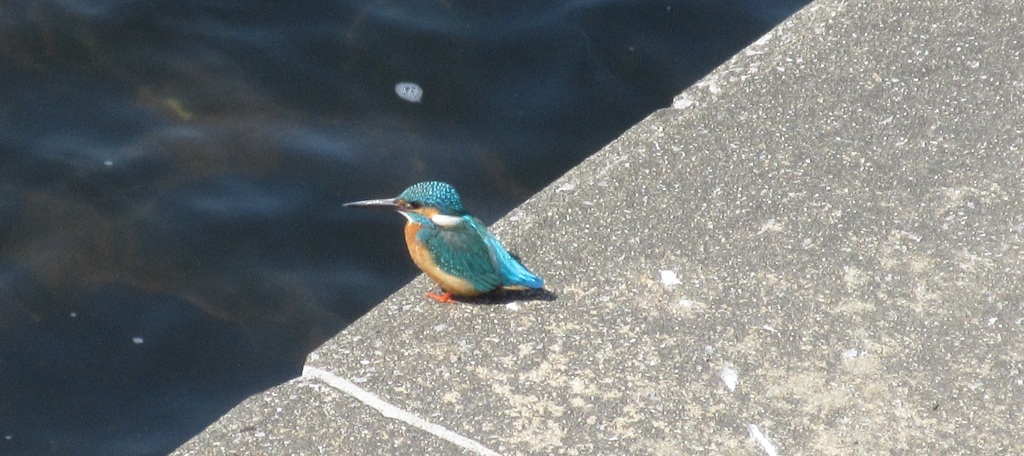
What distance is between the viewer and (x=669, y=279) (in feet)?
9.52

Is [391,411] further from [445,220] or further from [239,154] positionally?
[239,154]

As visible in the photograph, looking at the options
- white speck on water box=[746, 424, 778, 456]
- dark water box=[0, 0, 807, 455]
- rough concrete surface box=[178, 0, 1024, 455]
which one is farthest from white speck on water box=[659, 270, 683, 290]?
dark water box=[0, 0, 807, 455]

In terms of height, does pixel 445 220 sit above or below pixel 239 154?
below

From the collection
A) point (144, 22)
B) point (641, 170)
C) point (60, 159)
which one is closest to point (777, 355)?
point (641, 170)

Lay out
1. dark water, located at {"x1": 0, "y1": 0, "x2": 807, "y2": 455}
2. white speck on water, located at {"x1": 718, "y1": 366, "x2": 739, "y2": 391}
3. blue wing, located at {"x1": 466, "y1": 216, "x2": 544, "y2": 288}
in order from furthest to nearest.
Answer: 1. dark water, located at {"x1": 0, "y1": 0, "x2": 807, "y2": 455}
2. blue wing, located at {"x1": 466, "y1": 216, "x2": 544, "y2": 288}
3. white speck on water, located at {"x1": 718, "y1": 366, "x2": 739, "y2": 391}

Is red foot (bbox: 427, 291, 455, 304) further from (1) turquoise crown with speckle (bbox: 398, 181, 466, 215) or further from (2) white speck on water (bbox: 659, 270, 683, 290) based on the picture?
(2) white speck on water (bbox: 659, 270, 683, 290)

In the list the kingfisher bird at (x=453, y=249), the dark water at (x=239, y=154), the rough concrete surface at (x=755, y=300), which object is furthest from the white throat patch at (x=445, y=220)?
the dark water at (x=239, y=154)

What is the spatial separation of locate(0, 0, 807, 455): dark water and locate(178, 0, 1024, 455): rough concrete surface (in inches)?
85.4

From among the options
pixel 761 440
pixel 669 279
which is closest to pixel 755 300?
pixel 669 279

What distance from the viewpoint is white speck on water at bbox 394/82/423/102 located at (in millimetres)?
5992

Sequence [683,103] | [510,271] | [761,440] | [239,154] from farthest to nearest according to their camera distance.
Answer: [239,154], [683,103], [510,271], [761,440]

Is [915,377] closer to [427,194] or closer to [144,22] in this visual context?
[427,194]

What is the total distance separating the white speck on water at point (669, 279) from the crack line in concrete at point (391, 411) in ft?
2.16

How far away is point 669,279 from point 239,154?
322 centimetres
